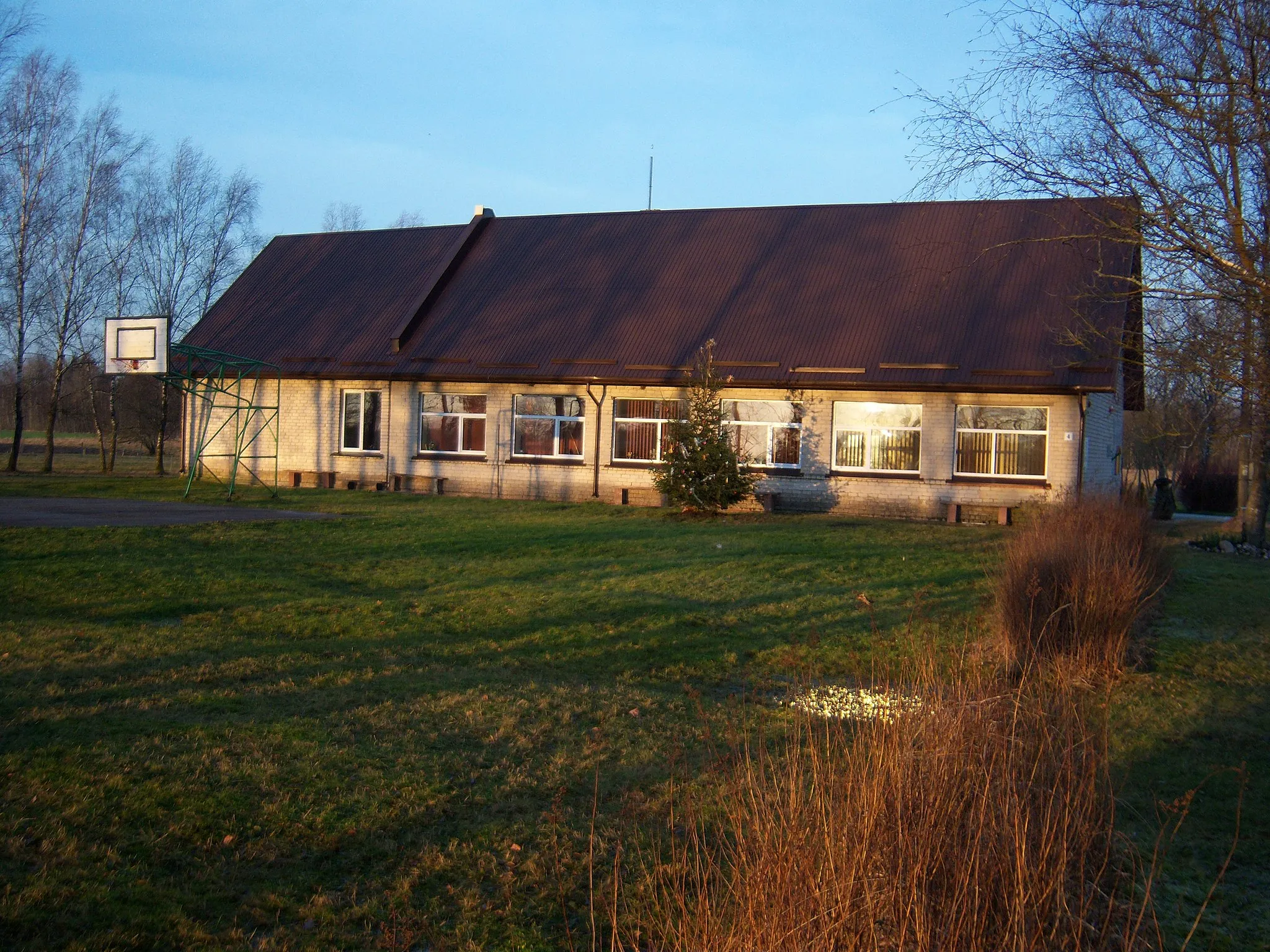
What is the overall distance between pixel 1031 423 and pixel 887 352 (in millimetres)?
3530

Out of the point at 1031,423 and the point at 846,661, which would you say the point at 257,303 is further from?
the point at 846,661

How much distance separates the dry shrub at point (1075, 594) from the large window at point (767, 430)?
43.3 ft

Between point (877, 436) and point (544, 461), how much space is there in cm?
843

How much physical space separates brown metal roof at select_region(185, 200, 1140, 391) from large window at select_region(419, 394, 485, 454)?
0.86 metres

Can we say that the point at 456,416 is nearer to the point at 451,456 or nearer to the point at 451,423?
the point at 451,423

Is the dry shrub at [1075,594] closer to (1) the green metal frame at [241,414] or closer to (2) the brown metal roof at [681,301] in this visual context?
(2) the brown metal roof at [681,301]

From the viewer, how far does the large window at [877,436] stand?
2425cm

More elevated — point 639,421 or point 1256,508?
point 639,421

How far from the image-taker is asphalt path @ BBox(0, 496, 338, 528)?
657 inches

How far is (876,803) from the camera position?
12.0ft

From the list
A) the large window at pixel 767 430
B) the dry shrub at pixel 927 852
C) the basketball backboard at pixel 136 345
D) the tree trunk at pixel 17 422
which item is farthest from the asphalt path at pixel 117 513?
the dry shrub at pixel 927 852

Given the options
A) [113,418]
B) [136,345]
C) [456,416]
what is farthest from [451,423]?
[113,418]

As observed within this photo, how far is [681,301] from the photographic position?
28.0 metres

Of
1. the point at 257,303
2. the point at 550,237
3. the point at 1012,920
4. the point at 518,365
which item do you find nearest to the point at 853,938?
the point at 1012,920
